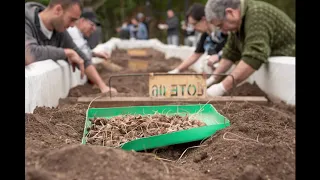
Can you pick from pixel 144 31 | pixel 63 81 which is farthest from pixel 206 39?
pixel 144 31

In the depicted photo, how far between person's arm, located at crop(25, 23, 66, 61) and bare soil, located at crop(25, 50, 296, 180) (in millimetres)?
1676

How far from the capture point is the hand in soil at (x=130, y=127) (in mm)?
2964

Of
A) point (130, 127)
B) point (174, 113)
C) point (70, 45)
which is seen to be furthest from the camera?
point (70, 45)

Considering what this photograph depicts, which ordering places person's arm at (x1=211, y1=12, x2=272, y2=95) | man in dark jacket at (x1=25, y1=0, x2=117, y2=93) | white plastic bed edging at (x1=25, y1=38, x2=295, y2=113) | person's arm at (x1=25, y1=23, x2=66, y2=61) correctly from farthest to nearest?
person's arm at (x1=211, y1=12, x2=272, y2=95), man in dark jacket at (x1=25, y1=0, x2=117, y2=93), person's arm at (x1=25, y1=23, x2=66, y2=61), white plastic bed edging at (x1=25, y1=38, x2=295, y2=113)

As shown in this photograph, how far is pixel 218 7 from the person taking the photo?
5.77 metres

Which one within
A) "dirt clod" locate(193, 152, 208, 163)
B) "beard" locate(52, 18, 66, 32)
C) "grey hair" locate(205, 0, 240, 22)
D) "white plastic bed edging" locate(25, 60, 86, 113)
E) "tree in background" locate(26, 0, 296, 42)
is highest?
"tree in background" locate(26, 0, 296, 42)

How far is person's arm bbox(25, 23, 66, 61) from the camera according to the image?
16.8 feet

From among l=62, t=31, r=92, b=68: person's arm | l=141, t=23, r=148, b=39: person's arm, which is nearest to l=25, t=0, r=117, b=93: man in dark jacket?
l=62, t=31, r=92, b=68: person's arm

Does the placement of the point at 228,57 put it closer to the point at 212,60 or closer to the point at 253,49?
the point at 212,60

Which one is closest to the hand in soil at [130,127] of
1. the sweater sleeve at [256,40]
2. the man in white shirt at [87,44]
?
the man in white shirt at [87,44]

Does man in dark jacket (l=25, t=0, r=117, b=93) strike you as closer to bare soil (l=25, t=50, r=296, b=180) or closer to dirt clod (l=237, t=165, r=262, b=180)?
bare soil (l=25, t=50, r=296, b=180)

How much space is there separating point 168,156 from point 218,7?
3.22 metres

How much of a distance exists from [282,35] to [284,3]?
31072mm

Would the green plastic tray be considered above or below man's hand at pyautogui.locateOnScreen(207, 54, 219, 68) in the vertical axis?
below
